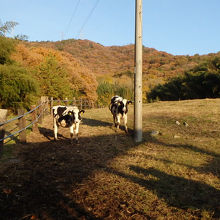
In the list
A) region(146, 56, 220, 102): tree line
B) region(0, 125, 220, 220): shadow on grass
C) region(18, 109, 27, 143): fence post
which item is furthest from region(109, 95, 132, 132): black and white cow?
region(146, 56, 220, 102): tree line

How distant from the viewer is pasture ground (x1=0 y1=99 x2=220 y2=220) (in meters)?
3.64

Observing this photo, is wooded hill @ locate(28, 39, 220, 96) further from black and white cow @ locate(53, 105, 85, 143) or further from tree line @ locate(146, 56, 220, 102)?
black and white cow @ locate(53, 105, 85, 143)

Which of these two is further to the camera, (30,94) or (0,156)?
(30,94)

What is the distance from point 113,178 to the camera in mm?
4938

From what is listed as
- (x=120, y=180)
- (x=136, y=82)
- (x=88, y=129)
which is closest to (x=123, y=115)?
(x=88, y=129)

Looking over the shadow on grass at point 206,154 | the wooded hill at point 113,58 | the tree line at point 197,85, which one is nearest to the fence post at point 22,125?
the shadow on grass at point 206,154

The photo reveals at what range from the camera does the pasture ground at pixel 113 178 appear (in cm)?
364

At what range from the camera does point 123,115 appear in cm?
1034

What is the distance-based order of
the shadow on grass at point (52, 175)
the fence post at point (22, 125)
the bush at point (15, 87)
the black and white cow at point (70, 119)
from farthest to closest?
1. the bush at point (15, 87)
2. the black and white cow at point (70, 119)
3. the fence post at point (22, 125)
4. the shadow on grass at point (52, 175)

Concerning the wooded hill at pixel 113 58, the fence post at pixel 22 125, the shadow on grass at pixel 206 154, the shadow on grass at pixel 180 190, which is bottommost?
the shadow on grass at pixel 180 190

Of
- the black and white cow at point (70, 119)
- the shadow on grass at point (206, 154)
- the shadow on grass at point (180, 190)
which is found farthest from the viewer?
the black and white cow at point (70, 119)

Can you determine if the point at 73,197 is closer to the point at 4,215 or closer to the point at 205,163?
the point at 4,215

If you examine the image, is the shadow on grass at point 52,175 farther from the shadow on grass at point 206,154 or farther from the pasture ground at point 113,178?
the shadow on grass at point 206,154

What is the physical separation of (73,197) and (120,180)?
3.90 ft
